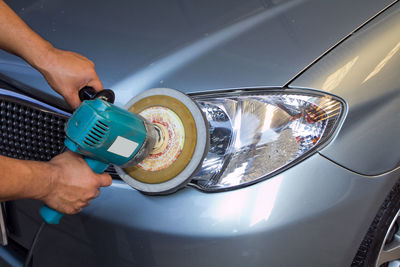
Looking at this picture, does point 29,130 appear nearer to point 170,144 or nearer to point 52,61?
point 52,61

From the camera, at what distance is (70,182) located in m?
1.09

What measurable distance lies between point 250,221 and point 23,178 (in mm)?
615

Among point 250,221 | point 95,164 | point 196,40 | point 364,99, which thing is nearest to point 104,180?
point 95,164

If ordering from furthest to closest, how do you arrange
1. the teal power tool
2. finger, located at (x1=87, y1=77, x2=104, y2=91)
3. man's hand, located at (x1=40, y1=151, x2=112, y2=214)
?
finger, located at (x1=87, y1=77, x2=104, y2=91) → man's hand, located at (x1=40, y1=151, x2=112, y2=214) → the teal power tool

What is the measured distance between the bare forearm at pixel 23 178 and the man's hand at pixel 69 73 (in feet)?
0.95

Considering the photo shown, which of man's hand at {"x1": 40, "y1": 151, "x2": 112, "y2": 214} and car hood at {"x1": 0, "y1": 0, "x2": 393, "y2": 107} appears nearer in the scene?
man's hand at {"x1": 40, "y1": 151, "x2": 112, "y2": 214}

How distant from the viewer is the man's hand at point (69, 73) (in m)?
1.23

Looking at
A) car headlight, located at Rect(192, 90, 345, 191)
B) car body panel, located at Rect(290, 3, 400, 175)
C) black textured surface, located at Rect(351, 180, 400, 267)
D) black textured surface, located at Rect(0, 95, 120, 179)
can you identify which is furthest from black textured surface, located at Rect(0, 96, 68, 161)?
black textured surface, located at Rect(351, 180, 400, 267)

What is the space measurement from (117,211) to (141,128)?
313 millimetres

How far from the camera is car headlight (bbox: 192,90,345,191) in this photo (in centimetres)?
117

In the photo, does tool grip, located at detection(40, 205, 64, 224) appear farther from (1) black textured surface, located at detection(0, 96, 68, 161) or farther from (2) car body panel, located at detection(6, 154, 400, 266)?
(1) black textured surface, located at detection(0, 96, 68, 161)

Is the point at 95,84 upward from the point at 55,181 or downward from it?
upward

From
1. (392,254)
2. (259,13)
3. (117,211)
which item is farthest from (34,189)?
(392,254)

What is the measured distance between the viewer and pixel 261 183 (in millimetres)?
1126
